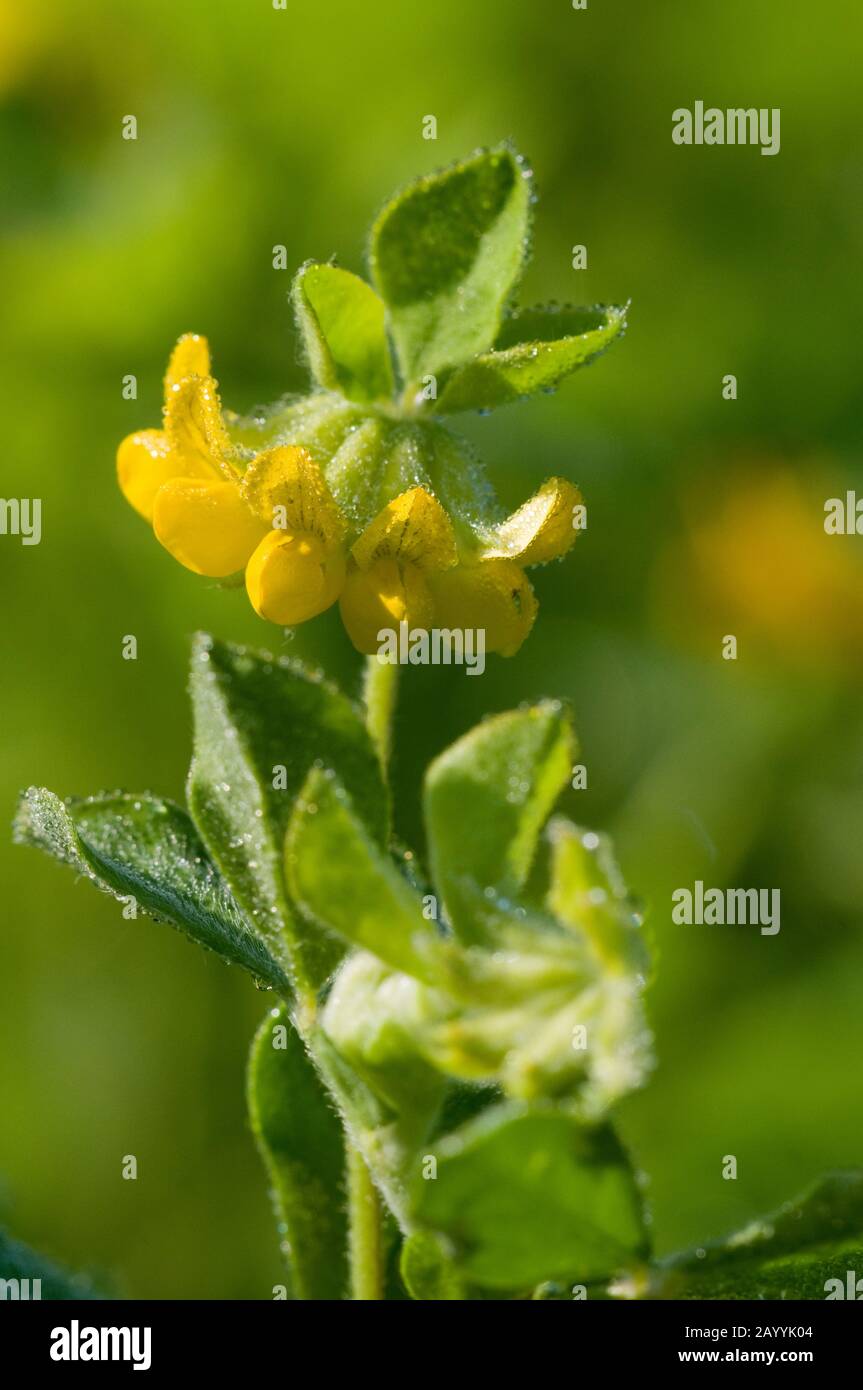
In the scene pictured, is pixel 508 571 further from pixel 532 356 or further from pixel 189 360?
pixel 189 360

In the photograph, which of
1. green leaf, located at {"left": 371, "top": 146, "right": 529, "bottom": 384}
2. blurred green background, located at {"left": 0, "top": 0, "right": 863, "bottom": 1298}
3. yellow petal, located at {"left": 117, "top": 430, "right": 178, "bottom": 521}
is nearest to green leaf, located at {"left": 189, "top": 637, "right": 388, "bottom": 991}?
yellow petal, located at {"left": 117, "top": 430, "right": 178, "bottom": 521}

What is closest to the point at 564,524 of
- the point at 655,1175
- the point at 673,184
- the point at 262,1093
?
the point at 262,1093

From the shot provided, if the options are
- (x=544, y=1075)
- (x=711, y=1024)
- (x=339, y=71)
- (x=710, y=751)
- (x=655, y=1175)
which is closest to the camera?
(x=544, y=1075)

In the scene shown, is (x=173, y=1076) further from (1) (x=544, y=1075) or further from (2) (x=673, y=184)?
(1) (x=544, y=1075)

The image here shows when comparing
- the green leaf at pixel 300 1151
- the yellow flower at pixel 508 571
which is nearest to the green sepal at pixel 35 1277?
the green leaf at pixel 300 1151

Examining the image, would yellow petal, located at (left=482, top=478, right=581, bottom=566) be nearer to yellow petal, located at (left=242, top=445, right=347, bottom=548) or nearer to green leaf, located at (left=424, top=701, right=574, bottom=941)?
yellow petal, located at (left=242, top=445, right=347, bottom=548)

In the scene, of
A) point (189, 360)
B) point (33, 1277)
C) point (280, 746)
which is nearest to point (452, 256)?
point (189, 360)
